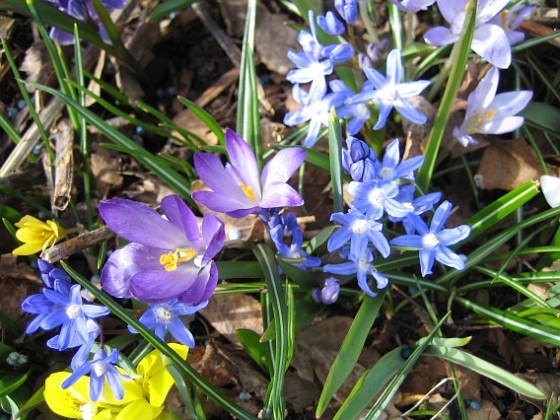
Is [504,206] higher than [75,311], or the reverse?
[75,311]

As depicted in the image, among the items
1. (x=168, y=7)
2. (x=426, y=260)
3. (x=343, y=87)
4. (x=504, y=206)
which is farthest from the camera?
(x=168, y=7)

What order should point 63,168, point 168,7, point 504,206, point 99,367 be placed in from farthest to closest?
point 168,7
point 63,168
point 504,206
point 99,367

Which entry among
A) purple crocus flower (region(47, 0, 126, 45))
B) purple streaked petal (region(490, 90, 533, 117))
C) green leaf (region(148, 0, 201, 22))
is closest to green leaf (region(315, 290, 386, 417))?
purple streaked petal (region(490, 90, 533, 117))

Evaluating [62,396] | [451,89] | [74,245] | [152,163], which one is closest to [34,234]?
[74,245]

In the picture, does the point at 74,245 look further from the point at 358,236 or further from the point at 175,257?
the point at 358,236

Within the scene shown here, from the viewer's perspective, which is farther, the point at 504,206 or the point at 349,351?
the point at 504,206

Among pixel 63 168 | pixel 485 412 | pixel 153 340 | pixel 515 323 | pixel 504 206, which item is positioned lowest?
pixel 485 412
